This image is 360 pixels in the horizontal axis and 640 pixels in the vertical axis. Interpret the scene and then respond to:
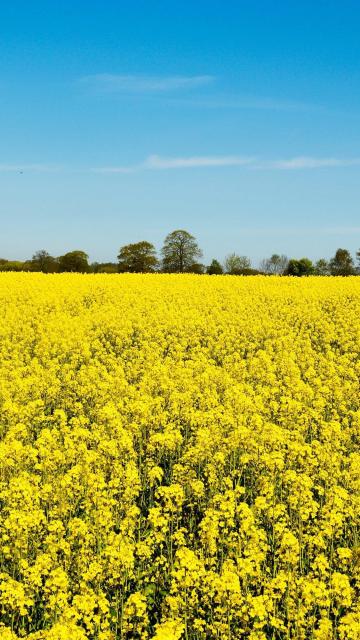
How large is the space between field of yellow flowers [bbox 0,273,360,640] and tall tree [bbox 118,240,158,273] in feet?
164

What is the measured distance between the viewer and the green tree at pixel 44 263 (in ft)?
239

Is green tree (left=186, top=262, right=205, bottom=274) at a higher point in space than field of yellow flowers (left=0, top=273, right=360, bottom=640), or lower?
higher

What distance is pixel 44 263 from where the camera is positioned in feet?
253

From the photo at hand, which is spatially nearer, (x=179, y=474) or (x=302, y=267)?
(x=179, y=474)

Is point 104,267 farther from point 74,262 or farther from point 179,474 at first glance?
point 179,474

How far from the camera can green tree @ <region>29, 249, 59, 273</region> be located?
72.8m

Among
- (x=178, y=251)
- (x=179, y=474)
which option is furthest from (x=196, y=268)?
(x=179, y=474)

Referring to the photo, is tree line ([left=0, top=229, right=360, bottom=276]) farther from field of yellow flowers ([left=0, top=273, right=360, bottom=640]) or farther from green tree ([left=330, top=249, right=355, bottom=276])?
field of yellow flowers ([left=0, top=273, right=360, bottom=640])

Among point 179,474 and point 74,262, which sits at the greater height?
point 74,262

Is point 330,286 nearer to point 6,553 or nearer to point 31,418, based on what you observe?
point 31,418

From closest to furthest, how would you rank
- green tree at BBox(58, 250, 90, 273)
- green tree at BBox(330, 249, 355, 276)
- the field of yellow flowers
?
the field of yellow flowers → green tree at BBox(58, 250, 90, 273) → green tree at BBox(330, 249, 355, 276)

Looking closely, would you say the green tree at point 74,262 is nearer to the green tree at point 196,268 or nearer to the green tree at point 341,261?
the green tree at point 196,268

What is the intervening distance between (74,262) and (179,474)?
223ft

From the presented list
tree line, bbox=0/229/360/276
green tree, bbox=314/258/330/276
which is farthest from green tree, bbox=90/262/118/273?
green tree, bbox=314/258/330/276
